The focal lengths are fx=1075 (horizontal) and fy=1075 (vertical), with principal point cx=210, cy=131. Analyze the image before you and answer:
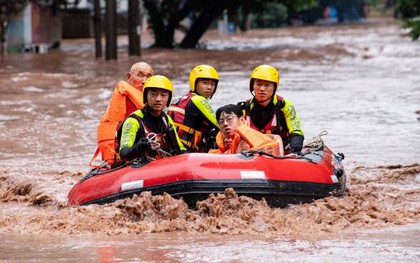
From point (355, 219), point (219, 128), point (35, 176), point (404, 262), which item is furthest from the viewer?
point (35, 176)

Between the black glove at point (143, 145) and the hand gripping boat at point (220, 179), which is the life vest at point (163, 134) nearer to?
the black glove at point (143, 145)

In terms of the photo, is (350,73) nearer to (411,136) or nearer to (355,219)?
(411,136)

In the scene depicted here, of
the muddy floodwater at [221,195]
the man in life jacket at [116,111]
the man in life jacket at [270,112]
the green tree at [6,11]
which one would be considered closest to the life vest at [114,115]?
the man in life jacket at [116,111]

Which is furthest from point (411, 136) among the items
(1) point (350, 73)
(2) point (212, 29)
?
(2) point (212, 29)

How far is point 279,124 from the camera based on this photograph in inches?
419

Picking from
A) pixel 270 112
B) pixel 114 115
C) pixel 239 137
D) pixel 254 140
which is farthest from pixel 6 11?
pixel 254 140

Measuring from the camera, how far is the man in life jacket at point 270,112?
10.5m

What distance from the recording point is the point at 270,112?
34.8 feet

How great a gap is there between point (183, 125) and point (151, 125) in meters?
0.82

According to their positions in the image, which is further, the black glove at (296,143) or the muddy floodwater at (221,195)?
the black glove at (296,143)

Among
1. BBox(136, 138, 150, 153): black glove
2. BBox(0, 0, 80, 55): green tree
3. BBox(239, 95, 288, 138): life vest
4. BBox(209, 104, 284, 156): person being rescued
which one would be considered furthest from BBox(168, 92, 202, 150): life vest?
BBox(0, 0, 80, 55): green tree

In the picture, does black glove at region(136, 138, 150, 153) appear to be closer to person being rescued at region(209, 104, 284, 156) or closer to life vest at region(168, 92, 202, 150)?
person being rescued at region(209, 104, 284, 156)

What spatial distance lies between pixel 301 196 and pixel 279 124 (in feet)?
4.15

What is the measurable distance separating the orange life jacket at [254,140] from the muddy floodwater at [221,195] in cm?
73
